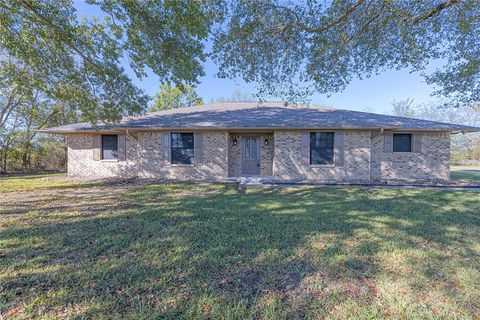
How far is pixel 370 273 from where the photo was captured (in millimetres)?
2545

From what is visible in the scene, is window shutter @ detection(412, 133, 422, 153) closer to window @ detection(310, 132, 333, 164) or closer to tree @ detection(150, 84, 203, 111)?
window @ detection(310, 132, 333, 164)

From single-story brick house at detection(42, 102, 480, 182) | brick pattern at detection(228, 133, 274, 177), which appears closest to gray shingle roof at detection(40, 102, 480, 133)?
single-story brick house at detection(42, 102, 480, 182)

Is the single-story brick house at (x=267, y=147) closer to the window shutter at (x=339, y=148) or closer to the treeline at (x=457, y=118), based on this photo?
the window shutter at (x=339, y=148)

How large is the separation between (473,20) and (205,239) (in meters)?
10.3

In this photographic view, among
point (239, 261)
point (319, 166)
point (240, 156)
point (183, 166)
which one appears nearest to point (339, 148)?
point (319, 166)

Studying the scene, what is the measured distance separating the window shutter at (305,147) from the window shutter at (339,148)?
128 cm

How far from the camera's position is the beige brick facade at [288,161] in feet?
31.9

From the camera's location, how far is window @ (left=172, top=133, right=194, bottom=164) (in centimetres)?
1016

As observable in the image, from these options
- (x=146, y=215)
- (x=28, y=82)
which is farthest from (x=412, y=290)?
(x=28, y=82)

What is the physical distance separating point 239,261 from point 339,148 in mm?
8496

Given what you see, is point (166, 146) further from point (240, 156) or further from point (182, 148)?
point (240, 156)

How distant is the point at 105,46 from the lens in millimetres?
7148

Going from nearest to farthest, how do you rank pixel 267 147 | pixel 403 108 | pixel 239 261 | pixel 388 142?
pixel 239 261 < pixel 388 142 < pixel 267 147 < pixel 403 108

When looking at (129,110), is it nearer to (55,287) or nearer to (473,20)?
(55,287)
